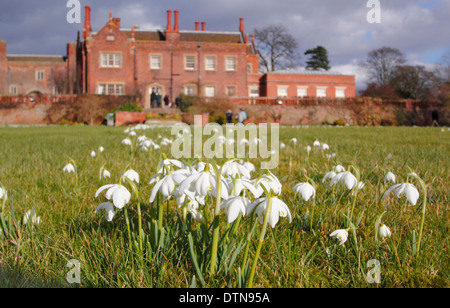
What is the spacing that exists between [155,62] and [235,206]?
34.4 metres

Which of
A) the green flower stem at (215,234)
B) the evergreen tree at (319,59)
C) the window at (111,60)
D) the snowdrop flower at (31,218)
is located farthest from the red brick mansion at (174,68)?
the green flower stem at (215,234)

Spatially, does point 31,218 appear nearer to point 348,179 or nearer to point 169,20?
point 348,179

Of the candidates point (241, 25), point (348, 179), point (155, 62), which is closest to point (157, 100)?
point (155, 62)

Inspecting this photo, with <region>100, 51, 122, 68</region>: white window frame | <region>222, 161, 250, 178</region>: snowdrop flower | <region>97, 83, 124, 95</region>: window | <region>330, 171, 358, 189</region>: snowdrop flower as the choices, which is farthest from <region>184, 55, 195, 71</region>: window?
<region>222, 161, 250, 178</region>: snowdrop flower

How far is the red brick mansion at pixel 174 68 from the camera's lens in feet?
108

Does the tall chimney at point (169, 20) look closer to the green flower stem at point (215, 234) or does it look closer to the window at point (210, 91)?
the window at point (210, 91)

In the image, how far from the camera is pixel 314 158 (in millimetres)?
4746

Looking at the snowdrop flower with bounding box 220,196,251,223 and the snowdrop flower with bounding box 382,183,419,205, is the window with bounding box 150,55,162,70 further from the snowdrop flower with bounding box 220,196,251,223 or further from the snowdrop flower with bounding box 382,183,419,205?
the snowdrop flower with bounding box 220,196,251,223

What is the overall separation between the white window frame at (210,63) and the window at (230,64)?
1.17 metres

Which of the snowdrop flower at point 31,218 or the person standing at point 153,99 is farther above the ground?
the person standing at point 153,99

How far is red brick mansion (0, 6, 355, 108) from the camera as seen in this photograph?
32812 millimetres

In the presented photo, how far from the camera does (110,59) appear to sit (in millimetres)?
32875
